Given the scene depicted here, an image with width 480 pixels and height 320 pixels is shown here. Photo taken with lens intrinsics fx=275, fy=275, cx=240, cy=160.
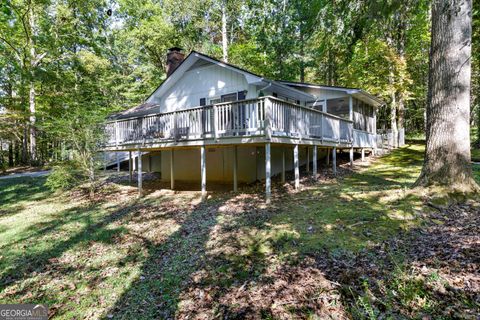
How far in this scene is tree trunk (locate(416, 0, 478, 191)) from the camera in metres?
6.30

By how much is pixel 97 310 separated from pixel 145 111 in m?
17.0

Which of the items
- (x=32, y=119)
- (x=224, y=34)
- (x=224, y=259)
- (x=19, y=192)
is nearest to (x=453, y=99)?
(x=224, y=259)

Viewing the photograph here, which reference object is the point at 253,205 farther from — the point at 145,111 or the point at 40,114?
the point at 40,114

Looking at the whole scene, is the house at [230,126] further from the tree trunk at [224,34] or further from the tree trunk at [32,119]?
the tree trunk at [32,119]

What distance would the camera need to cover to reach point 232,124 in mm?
9562

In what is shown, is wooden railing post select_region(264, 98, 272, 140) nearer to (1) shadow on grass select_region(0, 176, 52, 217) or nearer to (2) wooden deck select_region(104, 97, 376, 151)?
(2) wooden deck select_region(104, 97, 376, 151)

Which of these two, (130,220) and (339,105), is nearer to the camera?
(130,220)

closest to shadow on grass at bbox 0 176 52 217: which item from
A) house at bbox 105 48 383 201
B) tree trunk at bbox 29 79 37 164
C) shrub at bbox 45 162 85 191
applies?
shrub at bbox 45 162 85 191

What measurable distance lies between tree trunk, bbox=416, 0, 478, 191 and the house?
4376mm

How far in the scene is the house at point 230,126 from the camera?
371 inches

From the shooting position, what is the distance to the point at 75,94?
25.8m

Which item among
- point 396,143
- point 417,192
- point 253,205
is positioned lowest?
point 253,205

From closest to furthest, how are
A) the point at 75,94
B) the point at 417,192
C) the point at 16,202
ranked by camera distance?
the point at 417,192 → the point at 16,202 → the point at 75,94

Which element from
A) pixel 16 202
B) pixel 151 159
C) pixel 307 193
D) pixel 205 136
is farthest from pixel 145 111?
pixel 307 193
